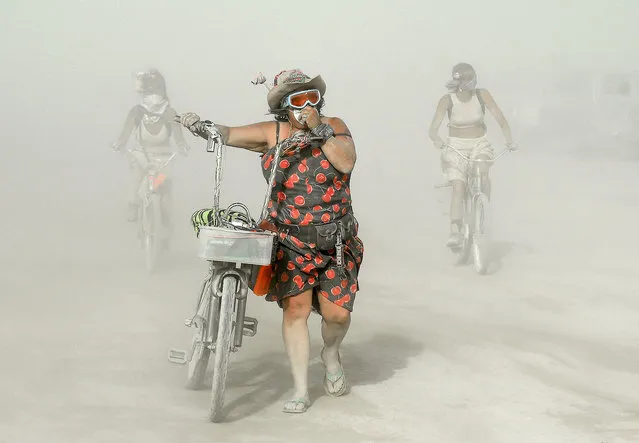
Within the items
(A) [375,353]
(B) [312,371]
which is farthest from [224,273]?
(A) [375,353]

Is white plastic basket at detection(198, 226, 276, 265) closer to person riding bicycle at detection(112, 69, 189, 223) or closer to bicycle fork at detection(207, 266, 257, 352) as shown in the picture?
bicycle fork at detection(207, 266, 257, 352)

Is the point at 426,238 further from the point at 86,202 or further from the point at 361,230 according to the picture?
the point at 86,202

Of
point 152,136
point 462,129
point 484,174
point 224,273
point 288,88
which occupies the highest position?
point 288,88

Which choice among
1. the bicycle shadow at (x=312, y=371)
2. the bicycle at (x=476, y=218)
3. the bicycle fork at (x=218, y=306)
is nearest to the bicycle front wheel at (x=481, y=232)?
the bicycle at (x=476, y=218)

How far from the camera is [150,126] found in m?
11.8

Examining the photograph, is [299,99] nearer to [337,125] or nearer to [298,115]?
[298,115]

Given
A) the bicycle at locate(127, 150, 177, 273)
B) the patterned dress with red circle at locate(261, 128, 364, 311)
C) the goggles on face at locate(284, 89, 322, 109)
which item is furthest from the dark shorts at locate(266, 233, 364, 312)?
the bicycle at locate(127, 150, 177, 273)

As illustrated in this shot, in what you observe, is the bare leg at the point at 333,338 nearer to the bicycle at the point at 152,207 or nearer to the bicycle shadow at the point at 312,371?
the bicycle shadow at the point at 312,371

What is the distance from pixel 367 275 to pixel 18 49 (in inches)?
991

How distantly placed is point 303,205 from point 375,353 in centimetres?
179

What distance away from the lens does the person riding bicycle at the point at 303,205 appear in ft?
20.5

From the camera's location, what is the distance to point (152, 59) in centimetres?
3288

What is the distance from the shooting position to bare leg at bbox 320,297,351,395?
21.2ft

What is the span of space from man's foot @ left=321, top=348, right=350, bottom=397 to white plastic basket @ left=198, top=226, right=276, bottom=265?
38.8 inches
